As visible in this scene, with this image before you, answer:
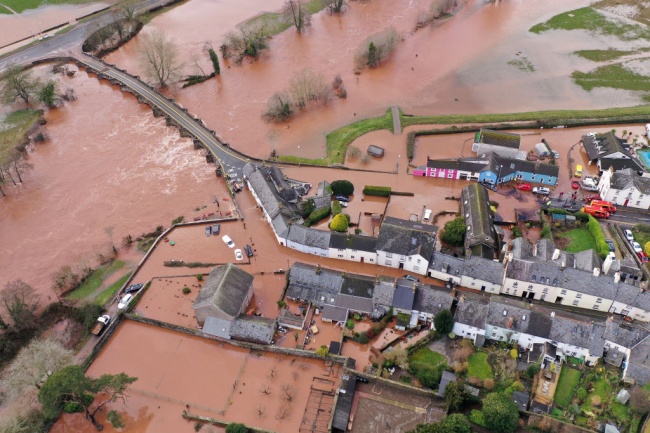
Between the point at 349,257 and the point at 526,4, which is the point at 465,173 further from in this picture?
the point at 526,4

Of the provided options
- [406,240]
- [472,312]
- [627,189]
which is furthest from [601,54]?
[472,312]

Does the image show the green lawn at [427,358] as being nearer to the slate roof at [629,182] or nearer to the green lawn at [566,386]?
the green lawn at [566,386]

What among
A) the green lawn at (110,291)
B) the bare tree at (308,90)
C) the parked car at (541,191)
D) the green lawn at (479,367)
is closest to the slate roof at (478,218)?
the parked car at (541,191)

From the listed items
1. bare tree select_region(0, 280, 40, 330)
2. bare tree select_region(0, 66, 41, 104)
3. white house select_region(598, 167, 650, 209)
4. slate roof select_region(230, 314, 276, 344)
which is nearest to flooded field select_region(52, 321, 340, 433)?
slate roof select_region(230, 314, 276, 344)

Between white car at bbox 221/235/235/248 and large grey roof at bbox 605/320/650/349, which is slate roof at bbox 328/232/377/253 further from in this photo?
large grey roof at bbox 605/320/650/349

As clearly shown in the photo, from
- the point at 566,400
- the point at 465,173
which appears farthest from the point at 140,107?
the point at 566,400

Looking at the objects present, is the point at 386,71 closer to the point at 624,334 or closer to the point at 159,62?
the point at 159,62
